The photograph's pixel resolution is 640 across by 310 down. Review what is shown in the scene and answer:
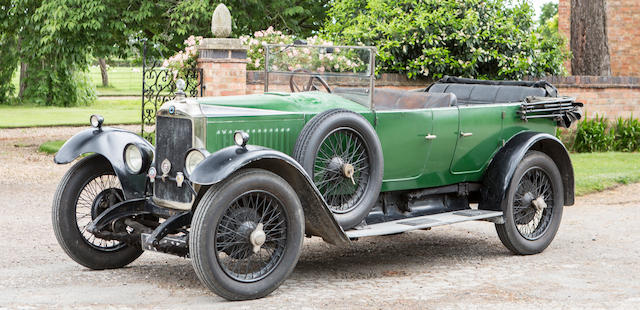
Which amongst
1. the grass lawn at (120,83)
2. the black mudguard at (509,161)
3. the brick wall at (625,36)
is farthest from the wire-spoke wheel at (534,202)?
the grass lawn at (120,83)

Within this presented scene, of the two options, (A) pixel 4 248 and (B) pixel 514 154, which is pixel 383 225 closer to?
(B) pixel 514 154

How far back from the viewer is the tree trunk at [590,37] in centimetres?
1402

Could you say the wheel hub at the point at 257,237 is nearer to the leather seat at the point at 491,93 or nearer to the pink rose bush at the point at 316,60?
the pink rose bush at the point at 316,60

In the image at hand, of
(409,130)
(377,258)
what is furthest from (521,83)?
(377,258)

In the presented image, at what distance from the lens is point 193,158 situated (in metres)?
5.27

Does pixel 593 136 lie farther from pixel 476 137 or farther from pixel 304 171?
pixel 304 171

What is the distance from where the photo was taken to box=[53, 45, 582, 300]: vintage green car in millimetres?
5031

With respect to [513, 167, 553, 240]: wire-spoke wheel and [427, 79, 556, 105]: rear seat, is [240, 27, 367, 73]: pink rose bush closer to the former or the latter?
[427, 79, 556, 105]: rear seat

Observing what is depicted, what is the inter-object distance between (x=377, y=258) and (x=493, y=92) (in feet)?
6.14

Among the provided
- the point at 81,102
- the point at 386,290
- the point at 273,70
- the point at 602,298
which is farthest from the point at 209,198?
the point at 81,102

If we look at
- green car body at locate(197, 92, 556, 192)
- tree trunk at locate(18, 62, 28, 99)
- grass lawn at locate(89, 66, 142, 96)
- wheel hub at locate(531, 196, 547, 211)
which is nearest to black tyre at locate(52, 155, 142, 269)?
green car body at locate(197, 92, 556, 192)

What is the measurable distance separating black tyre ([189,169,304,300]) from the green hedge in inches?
352

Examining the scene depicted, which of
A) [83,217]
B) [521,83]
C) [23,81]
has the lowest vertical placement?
[83,217]

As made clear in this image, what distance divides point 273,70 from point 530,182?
7.44 feet
